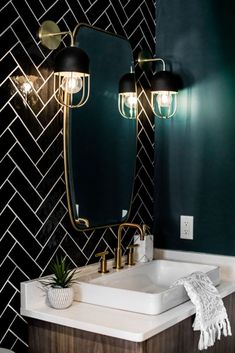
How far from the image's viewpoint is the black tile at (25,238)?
1.98 m

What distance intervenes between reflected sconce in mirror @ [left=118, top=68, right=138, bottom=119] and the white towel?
836 mm

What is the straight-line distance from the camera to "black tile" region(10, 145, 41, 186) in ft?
6.49

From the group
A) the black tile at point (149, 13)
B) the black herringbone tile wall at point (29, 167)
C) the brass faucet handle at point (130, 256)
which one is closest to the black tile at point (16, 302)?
the black herringbone tile wall at point (29, 167)

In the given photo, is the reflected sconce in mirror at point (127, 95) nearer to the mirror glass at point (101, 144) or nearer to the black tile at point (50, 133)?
the mirror glass at point (101, 144)

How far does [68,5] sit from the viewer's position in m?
2.21

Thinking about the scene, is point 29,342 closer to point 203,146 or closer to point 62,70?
point 62,70

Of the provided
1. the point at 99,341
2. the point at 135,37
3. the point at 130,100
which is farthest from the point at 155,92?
the point at 99,341

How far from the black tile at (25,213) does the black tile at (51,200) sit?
3cm

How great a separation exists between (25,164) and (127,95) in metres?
0.73

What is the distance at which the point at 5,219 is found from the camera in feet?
6.36

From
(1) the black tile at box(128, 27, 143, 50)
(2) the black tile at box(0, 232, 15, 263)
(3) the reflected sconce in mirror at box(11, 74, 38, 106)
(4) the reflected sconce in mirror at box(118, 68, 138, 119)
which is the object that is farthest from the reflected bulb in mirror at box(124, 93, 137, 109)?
(2) the black tile at box(0, 232, 15, 263)

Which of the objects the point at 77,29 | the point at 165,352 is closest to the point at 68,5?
the point at 77,29

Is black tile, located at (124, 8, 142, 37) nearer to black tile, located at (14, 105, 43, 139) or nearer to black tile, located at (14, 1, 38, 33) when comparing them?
black tile, located at (14, 1, 38, 33)

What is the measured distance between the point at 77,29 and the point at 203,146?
0.86 meters
